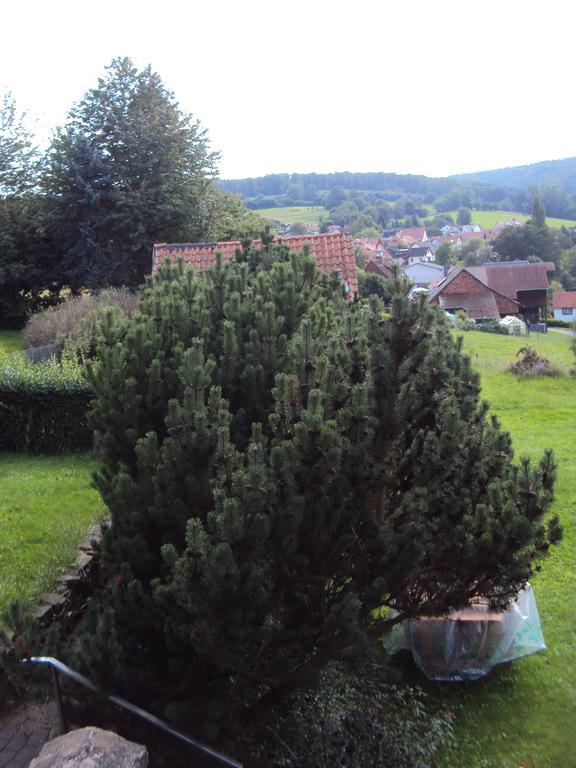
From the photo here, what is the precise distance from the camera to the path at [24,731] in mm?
4496

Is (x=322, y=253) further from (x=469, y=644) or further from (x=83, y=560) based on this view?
(x=469, y=644)

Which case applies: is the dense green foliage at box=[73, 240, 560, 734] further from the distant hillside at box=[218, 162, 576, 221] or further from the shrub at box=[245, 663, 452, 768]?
the distant hillside at box=[218, 162, 576, 221]

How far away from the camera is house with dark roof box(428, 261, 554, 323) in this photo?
168 ft

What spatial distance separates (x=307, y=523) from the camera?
4.01 metres

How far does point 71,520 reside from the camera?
7730mm

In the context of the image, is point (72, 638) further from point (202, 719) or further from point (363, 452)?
point (363, 452)

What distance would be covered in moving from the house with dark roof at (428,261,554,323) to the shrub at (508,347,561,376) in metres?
30.2

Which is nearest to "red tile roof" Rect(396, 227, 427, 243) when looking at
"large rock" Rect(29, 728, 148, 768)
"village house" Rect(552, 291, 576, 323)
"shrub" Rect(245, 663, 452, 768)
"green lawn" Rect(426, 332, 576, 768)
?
"village house" Rect(552, 291, 576, 323)

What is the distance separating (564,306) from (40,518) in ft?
225

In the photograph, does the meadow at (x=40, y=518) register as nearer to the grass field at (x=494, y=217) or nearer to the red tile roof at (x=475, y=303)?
the red tile roof at (x=475, y=303)

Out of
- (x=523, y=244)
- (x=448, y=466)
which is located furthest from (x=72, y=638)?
(x=523, y=244)

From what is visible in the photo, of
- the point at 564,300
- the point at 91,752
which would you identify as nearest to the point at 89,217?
the point at 91,752

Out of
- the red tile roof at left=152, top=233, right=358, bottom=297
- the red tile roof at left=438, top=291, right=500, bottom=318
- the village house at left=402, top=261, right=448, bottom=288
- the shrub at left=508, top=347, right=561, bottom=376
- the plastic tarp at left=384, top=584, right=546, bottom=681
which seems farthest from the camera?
the village house at left=402, top=261, right=448, bottom=288

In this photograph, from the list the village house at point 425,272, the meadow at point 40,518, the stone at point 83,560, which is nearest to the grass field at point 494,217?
the village house at point 425,272
